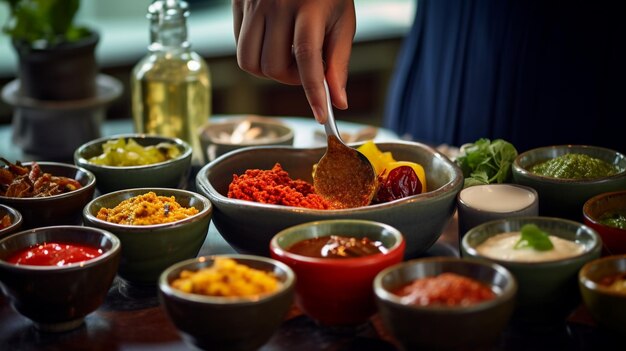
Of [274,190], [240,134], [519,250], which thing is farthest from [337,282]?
[240,134]

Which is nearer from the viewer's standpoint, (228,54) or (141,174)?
(141,174)

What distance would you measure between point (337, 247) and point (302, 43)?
59 centimetres

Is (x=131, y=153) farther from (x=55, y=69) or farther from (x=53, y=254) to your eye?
(x=55, y=69)

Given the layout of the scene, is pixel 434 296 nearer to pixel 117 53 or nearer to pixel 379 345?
pixel 379 345

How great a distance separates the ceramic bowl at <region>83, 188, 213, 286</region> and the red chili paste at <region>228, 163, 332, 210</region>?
14 centimetres

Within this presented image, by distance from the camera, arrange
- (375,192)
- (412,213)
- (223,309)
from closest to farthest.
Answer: (223,309), (412,213), (375,192)

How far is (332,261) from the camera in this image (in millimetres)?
1676

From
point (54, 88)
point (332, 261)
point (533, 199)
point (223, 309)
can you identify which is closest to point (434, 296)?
point (332, 261)

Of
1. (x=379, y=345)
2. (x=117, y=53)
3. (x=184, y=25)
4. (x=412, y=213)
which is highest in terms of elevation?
(x=184, y=25)

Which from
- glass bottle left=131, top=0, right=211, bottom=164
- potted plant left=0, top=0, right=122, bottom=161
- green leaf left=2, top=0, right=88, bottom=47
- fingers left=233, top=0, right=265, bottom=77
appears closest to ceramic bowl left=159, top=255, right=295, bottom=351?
fingers left=233, top=0, right=265, bottom=77

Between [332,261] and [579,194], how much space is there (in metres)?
0.74

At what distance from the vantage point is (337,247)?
1.77m

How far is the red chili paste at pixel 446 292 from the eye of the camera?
1.55 meters

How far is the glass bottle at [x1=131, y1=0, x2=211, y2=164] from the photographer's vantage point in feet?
9.73
